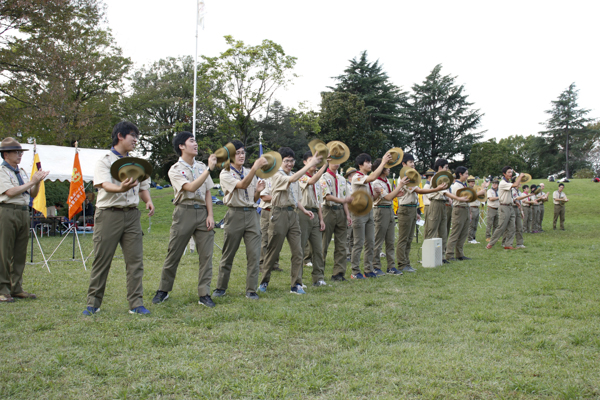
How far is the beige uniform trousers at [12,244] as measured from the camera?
5844 mm

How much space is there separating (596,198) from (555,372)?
33.9 metres

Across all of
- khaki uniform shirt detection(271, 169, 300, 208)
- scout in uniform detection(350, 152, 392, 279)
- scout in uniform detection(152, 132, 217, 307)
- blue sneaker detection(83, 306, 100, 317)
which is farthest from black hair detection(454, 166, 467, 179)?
blue sneaker detection(83, 306, 100, 317)

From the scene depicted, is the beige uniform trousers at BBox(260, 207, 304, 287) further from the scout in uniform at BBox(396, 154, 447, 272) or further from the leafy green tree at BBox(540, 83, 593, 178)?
the leafy green tree at BBox(540, 83, 593, 178)

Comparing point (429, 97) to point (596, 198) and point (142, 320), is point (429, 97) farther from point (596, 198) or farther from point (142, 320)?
point (142, 320)

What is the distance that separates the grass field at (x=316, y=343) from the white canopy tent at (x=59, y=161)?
30.2 ft

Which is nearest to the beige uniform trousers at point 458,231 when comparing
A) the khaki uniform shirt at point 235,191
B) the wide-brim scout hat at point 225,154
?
the khaki uniform shirt at point 235,191

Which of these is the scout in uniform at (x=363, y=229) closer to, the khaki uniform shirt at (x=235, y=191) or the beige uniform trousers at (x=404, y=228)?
the beige uniform trousers at (x=404, y=228)

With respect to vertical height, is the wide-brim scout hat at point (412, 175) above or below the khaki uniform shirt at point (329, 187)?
above

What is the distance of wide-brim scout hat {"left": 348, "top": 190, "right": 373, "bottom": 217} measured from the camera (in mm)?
7625

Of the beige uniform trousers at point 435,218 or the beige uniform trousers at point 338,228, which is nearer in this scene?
the beige uniform trousers at point 338,228

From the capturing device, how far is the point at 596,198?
3106 centimetres

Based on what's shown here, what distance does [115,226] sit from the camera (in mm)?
5000

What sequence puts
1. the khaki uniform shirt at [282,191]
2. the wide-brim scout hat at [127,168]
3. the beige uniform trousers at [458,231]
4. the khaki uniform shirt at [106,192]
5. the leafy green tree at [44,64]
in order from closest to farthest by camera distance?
1. the wide-brim scout hat at [127,168]
2. the khaki uniform shirt at [106,192]
3. the khaki uniform shirt at [282,191]
4. the beige uniform trousers at [458,231]
5. the leafy green tree at [44,64]

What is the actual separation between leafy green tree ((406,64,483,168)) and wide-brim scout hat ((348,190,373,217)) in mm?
48476
